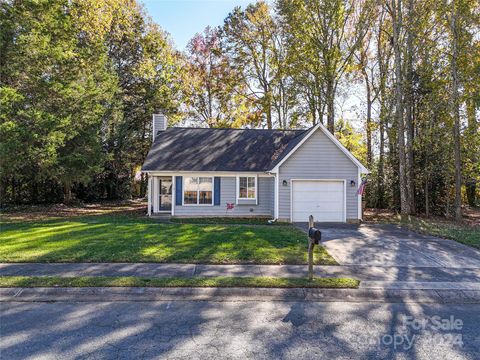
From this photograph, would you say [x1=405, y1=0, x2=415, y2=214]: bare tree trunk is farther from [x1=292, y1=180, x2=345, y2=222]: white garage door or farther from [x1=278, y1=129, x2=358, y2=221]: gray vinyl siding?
[x1=292, y1=180, x2=345, y2=222]: white garage door

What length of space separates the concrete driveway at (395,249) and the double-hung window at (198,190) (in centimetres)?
687

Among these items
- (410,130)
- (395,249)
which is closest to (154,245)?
(395,249)

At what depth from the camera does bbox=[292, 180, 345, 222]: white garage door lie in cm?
1552

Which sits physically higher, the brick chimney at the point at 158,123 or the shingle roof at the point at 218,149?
the brick chimney at the point at 158,123

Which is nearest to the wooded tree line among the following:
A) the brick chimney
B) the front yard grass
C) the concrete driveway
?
the brick chimney

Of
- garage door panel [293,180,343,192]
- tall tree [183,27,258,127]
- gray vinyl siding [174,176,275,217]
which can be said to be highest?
tall tree [183,27,258,127]

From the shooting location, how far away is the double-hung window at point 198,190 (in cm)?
1695

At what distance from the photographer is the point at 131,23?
2559cm

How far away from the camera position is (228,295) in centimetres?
543

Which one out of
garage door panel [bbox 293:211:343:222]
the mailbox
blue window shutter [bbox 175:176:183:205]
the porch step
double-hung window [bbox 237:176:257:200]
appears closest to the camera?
the mailbox

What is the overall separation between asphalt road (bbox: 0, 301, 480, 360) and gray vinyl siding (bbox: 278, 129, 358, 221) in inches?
403

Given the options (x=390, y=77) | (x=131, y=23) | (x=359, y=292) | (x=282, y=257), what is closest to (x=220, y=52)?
(x=131, y=23)

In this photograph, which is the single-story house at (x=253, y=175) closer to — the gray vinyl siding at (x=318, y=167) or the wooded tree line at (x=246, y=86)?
the gray vinyl siding at (x=318, y=167)

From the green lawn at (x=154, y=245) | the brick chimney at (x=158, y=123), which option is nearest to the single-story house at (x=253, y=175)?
the brick chimney at (x=158, y=123)
